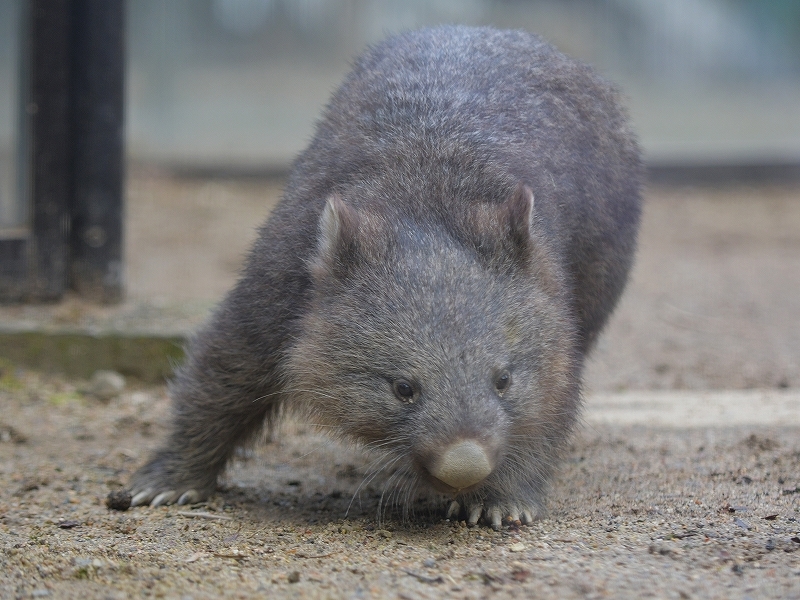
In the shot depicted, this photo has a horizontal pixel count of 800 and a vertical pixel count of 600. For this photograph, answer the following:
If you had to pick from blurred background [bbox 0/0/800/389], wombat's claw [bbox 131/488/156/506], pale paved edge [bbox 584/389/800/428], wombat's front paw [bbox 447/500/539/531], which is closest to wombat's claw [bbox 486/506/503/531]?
wombat's front paw [bbox 447/500/539/531]

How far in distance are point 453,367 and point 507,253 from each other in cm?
58

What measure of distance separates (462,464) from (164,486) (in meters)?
1.82

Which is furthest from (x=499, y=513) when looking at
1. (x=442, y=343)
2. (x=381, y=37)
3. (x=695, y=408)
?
(x=381, y=37)

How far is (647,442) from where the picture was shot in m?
5.52

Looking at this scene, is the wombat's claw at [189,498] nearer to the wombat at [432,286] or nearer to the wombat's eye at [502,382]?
the wombat at [432,286]

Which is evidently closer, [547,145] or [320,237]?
[320,237]

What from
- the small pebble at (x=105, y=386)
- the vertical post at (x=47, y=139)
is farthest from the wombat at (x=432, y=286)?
the vertical post at (x=47, y=139)

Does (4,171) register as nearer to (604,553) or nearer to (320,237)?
(320,237)

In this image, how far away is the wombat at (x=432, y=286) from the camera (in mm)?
3809

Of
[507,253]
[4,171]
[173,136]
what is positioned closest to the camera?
[507,253]

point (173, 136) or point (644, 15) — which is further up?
point (644, 15)

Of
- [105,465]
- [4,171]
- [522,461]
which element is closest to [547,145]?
[522,461]

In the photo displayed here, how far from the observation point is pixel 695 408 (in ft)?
20.2

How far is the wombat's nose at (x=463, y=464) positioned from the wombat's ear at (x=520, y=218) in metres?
0.84
